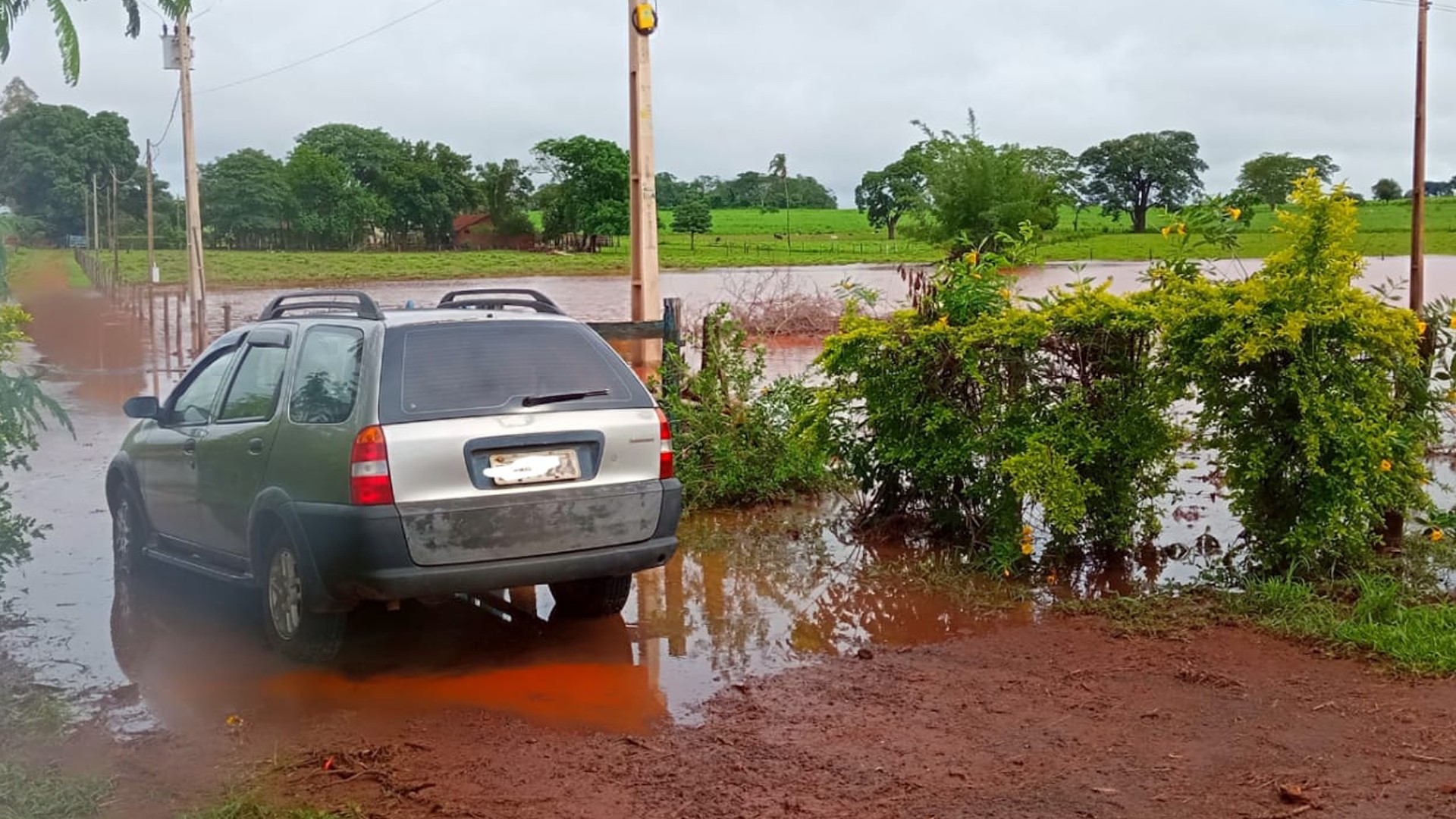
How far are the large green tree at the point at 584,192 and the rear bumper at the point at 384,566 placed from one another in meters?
64.1

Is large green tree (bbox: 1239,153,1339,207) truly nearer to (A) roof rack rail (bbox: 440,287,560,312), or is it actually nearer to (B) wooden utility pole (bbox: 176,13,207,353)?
(A) roof rack rail (bbox: 440,287,560,312)

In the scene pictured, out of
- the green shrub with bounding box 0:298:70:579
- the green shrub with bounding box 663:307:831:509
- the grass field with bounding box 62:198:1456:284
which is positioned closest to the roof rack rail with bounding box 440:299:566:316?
the green shrub with bounding box 0:298:70:579

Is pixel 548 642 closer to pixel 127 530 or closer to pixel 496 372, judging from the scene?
pixel 496 372

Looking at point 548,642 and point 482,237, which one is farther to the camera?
point 482,237

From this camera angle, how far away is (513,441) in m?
5.89

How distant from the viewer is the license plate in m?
5.86

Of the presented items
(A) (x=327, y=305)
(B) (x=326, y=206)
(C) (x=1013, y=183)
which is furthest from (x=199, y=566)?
(B) (x=326, y=206)

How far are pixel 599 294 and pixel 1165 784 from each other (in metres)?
38.7

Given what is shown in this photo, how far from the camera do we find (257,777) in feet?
15.4

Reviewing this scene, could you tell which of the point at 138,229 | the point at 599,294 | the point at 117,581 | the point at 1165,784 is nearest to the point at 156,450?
the point at 117,581

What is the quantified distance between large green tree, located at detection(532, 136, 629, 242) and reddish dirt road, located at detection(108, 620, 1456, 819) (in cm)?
6467

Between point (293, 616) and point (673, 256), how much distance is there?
5654cm

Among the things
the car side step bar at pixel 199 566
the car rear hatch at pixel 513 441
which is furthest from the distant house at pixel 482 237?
the car rear hatch at pixel 513 441

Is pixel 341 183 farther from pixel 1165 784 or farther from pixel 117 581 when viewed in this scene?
pixel 1165 784
